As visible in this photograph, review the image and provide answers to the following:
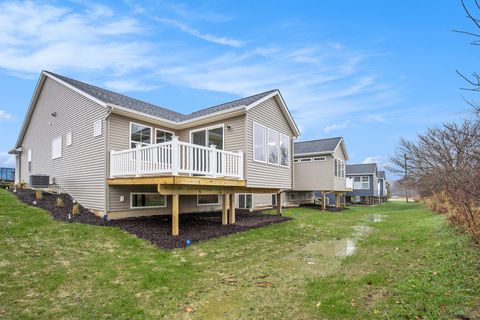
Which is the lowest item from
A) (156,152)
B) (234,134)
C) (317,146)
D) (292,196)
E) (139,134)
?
(292,196)

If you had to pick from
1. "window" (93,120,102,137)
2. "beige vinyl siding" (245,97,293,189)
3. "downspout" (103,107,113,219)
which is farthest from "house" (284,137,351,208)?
"window" (93,120,102,137)

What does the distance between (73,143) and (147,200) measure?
14.3 feet

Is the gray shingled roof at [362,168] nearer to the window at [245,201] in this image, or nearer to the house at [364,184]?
the house at [364,184]

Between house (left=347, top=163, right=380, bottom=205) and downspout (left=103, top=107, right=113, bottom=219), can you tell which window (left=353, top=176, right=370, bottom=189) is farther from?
downspout (left=103, top=107, right=113, bottom=219)

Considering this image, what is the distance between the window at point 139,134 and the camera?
12062mm

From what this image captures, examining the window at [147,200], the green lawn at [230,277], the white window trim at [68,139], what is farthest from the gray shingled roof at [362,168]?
the white window trim at [68,139]

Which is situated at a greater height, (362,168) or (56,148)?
(56,148)

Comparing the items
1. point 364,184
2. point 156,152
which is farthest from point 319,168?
point 364,184

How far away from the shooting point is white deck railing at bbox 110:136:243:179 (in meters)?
Result: 8.73

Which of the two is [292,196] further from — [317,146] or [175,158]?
[175,158]

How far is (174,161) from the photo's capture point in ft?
27.8

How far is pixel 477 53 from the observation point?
8.82ft

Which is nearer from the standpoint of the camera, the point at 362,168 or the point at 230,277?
the point at 230,277

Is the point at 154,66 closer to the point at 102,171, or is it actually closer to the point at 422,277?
the point at 102,171
